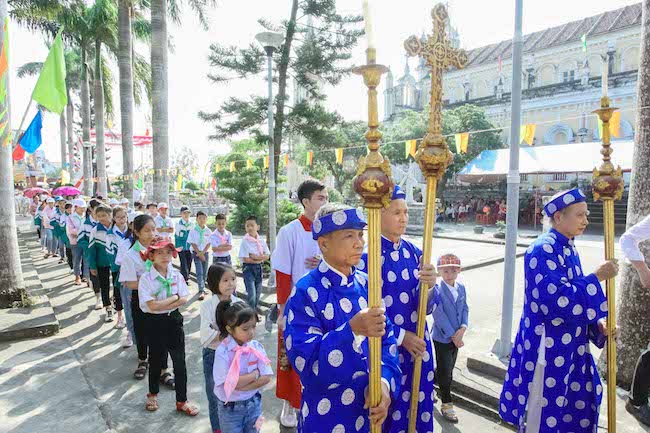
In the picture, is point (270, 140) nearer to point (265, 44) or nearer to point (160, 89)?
point (265, 44)

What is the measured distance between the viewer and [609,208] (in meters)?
3.09

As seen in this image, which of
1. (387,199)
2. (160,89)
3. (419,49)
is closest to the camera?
(387,199)

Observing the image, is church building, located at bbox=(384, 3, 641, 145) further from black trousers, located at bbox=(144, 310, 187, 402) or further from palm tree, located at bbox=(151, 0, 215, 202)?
black trousers, located at bbox=(144, 310, 187, 402)

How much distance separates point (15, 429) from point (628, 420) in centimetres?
529

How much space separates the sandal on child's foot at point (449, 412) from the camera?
12.9 ft

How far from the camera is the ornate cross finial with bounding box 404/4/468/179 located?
2523 mm

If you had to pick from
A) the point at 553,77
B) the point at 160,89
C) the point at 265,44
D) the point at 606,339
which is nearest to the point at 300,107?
the point at 265,44

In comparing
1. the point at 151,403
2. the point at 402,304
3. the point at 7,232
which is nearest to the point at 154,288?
the point at 151,403

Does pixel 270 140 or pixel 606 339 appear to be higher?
pixel 270 140

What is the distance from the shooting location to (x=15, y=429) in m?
3.82

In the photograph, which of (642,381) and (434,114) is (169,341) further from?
(642,381)

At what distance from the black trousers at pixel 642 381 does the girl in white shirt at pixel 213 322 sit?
337 cm

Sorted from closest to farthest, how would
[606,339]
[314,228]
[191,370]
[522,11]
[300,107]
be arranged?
[314,228]
[606,339]
[522,11]
[191,370]
[300,107]

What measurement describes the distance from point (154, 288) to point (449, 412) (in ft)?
9.61
